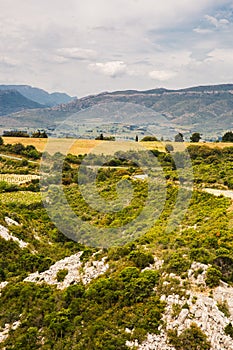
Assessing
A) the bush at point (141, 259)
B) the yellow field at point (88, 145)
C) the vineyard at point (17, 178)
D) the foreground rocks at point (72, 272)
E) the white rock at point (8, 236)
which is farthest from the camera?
the yellow field at point (88, 145)

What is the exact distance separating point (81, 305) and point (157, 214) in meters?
15.3

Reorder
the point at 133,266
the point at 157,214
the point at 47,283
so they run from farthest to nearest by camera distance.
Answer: the point at 157,214 → the point at 47,283 → the point at 133,266

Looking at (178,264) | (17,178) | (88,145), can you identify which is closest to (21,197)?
(17,178)

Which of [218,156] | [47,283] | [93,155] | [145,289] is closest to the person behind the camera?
[145,289]

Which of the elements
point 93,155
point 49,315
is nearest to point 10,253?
point 49,315

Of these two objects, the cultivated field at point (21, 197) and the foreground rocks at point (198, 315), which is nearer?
the foreground rocks at point (198, 315)

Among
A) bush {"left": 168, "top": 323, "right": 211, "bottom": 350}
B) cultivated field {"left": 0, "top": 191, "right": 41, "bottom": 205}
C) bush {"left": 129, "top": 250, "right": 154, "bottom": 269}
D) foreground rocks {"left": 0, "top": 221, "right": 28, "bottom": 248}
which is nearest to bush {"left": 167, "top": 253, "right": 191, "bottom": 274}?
bush {"left": 129, "top": 250, "right": 154, "bottom": 269}

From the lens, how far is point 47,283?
76.3 ft

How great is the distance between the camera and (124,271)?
20.6 meters

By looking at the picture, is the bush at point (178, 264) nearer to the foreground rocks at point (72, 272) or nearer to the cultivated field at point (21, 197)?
the foreground rocks at point (72, 272)

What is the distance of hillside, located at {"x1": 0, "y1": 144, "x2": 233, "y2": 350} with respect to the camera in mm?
16641

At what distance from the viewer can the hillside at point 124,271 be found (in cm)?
1664

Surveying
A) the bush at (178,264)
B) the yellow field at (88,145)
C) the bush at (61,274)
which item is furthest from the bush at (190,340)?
the yellow field at (88,145)

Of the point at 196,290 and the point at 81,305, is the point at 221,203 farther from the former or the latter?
the point at 81,305
